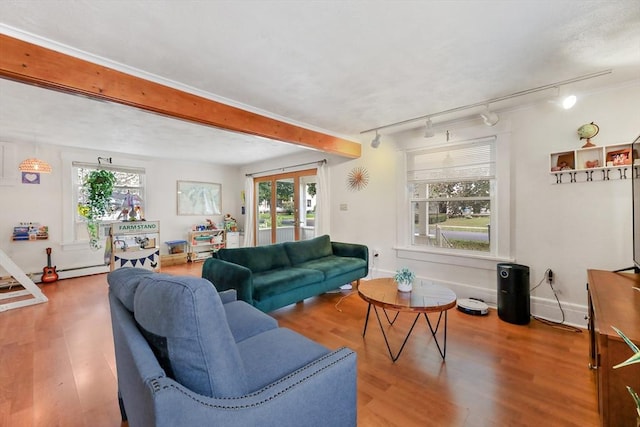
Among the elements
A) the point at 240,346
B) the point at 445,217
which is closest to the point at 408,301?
the point at 240,346

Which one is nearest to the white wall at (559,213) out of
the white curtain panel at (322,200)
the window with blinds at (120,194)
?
the white curtain panel at (322,200)

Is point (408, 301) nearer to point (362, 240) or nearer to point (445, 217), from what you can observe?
point (445, 217)

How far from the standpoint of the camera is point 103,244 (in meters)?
5.21

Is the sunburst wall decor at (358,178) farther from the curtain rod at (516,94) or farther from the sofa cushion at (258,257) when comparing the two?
the sofa cushion at (258,257)

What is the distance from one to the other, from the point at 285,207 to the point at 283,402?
5.26 m

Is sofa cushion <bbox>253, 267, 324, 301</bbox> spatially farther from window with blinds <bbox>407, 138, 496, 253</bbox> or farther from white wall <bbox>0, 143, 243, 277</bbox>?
white wall <bbox>0, 143, 243, 277</bbox>

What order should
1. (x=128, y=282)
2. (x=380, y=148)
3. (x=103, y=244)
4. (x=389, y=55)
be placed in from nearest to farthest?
(x=128, y=282) → (x=389, y=55) → (x=380, y=148) → (x=103, y=244)

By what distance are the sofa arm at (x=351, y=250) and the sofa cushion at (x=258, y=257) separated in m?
0.96

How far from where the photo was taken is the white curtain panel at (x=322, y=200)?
16.6 ft

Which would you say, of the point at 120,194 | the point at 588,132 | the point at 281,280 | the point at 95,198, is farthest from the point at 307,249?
the point at 120,194

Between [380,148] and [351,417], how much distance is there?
3.84m

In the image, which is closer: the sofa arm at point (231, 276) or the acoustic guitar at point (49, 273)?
the sofa arm at point (231, 276)

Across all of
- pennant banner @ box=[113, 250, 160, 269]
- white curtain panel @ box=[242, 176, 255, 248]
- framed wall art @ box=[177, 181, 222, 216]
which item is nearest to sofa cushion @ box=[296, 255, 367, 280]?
pennant banner @ box=[113, 250, 160, 269]

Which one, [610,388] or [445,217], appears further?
[445,217]
